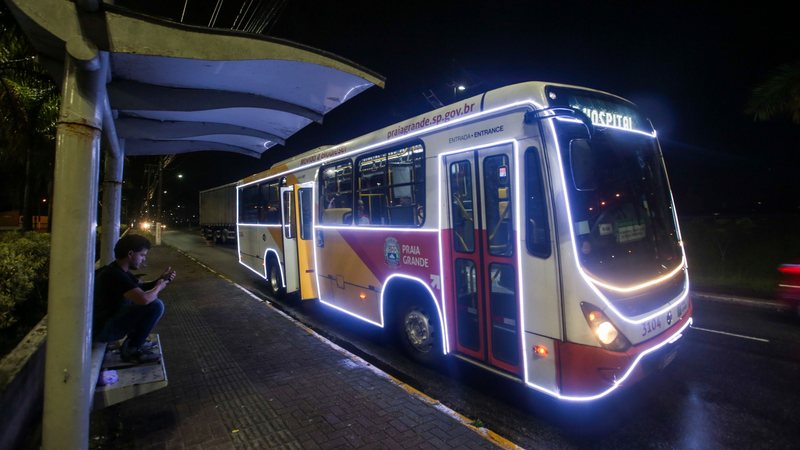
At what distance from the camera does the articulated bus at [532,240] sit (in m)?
3.57

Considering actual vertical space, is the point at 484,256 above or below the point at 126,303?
above

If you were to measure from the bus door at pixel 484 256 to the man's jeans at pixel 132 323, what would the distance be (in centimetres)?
319

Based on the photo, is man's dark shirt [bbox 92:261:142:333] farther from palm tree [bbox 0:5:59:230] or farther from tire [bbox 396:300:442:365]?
palm tree [bbox 0:5:59:230]

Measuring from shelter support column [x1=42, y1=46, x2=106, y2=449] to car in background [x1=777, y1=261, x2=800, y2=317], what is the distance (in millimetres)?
9679

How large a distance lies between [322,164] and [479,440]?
540cm

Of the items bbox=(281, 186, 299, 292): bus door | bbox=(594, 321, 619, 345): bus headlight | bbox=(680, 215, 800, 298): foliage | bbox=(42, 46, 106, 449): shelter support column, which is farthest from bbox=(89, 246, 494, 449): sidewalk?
bbox=(680, 215, 800, 298): foliage

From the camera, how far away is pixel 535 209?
3.83 metres

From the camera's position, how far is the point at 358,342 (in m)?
6.55

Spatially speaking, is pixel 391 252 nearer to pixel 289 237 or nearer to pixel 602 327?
pixel 602 327

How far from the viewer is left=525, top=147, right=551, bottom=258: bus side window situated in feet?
12.2

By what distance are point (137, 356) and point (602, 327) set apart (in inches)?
176

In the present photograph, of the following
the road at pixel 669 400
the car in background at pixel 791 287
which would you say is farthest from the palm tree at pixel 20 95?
the car in background at pixel 791 287

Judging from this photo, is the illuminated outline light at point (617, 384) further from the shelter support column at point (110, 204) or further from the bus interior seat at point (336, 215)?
the shelter support column at point (110, 204)

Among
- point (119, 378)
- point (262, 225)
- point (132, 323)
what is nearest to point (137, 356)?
point (132, 323)
